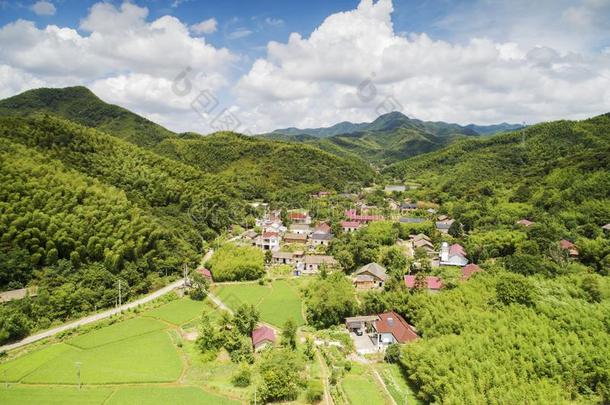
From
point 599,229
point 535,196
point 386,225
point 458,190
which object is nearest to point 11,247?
point 386,225

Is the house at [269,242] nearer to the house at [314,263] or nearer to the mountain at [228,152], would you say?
the house at [314,263]

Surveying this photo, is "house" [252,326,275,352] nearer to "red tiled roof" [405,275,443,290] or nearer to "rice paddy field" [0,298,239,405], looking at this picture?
"rice paddy field" [0,298,239,405]

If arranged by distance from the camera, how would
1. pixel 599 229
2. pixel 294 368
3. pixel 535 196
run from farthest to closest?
pixel 535 196 → pixel 599 229 → pixel 294 368

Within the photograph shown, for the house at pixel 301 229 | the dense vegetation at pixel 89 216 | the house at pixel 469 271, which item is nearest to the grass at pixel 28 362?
the dense vegetation at pixel 89 216

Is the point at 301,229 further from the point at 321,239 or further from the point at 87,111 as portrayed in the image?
the point at 87,111

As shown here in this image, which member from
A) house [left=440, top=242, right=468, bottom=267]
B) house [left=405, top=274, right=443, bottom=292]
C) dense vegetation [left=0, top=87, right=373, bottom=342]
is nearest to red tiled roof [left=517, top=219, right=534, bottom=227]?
house [left=440, top=242, right=468, bottom=267]

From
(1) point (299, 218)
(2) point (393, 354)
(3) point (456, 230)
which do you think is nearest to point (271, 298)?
(2) point (393, 354)

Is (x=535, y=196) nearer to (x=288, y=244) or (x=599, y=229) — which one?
(x=599, y=229)
